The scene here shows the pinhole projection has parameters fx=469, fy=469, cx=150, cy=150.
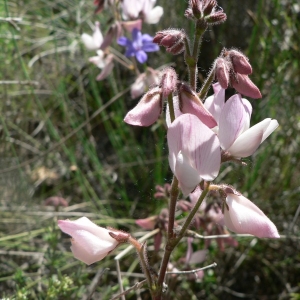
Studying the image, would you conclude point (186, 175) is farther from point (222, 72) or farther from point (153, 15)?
point (153, 15)

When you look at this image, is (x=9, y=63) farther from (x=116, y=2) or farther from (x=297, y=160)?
(x=297, y=160)

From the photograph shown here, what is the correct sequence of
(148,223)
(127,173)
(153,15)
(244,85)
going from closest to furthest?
(244,85), (148,223), (153,15), (127,173)

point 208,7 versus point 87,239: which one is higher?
point 208,7

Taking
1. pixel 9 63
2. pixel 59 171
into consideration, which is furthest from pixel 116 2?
pixel 59 171

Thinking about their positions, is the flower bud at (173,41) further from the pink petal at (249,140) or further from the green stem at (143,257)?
the green stem at (143,257)

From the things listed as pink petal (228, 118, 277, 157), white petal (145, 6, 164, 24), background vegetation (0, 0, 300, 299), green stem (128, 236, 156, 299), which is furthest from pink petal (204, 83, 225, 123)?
white petal (145, 6, 164, 24)

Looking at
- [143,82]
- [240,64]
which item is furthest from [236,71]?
[143,82]

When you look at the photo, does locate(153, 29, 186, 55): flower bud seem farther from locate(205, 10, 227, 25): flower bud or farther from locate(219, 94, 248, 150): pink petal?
locate(219, 94, 248, 150): pink petal
